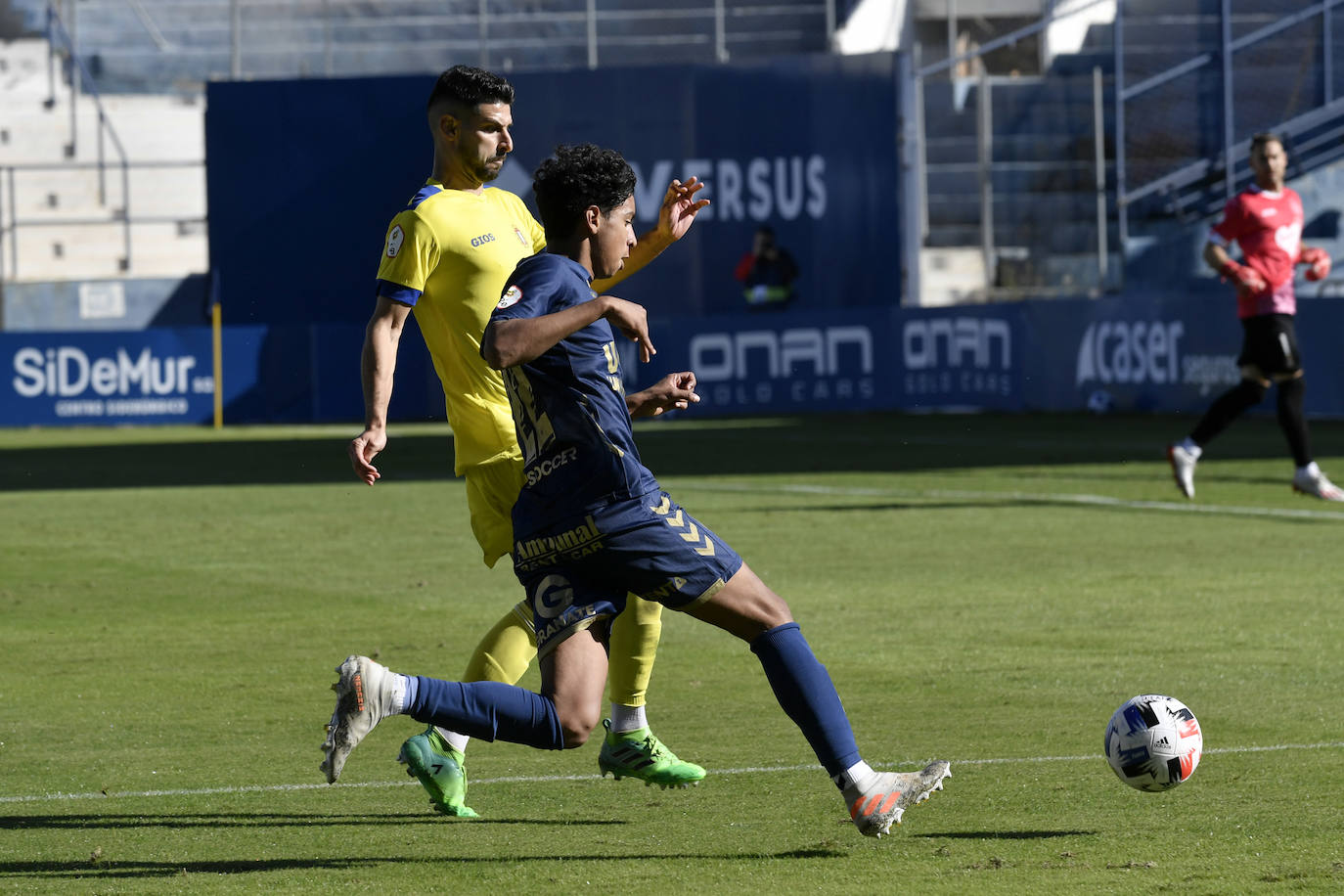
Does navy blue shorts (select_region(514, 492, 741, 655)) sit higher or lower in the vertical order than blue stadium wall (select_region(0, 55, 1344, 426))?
lower

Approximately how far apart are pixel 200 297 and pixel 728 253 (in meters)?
8.59

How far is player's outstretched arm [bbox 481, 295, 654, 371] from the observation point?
15.9 feet

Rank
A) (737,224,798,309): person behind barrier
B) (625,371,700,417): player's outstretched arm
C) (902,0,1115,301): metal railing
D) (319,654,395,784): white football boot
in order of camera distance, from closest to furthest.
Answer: (319,654,395,784): white football boot < (625,371,700,417): player's outstretched arm < (902,0,1115,301): metal railing < (737,224,798,309): person behind barrier

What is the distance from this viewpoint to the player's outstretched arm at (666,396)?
17.0 feet

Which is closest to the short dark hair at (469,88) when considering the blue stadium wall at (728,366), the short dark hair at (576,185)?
the short dark hair at (576,185)

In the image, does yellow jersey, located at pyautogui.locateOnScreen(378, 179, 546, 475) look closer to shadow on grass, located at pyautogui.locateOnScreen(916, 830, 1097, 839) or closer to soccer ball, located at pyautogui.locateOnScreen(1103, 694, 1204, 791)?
shadow on grass, located at pyautogui.locateOnScreen(916, 830, 1097, 839)

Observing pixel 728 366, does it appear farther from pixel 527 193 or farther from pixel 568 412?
pixel 568 412

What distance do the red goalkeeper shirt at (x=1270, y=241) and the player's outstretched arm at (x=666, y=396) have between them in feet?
30.4

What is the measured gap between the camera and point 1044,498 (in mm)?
15086

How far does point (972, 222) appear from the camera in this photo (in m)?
31.8

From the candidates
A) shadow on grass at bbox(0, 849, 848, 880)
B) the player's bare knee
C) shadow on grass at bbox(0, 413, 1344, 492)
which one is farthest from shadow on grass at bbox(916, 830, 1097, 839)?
shadow on grass at bbox(0, 413, 1344, 492)

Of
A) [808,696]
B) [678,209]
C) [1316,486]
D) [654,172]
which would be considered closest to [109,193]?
[654,172]

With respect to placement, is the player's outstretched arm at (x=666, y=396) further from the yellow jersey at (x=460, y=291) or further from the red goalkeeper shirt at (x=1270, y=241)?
the red goalkeeper shirt at (x=1270, y=241)

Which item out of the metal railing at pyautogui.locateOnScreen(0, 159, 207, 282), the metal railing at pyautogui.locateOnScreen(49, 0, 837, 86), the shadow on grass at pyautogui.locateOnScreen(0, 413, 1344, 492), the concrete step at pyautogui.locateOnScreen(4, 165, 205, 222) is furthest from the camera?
the metal railing at pyautogui.locateOnScreen(49, 0, 837, 86)
